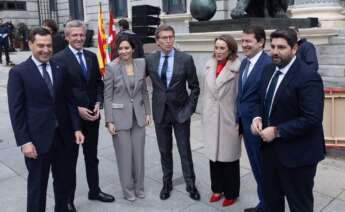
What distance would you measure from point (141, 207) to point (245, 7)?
5273mm

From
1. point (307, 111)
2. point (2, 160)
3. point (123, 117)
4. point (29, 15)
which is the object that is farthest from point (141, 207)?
point (29, 15)

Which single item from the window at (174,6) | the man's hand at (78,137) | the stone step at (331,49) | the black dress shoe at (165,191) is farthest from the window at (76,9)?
the man's hand at (78,137)

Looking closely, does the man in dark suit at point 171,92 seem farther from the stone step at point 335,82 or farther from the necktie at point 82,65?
the stone step at point 335,82

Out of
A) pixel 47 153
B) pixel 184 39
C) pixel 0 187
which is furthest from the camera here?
pixel 184 39

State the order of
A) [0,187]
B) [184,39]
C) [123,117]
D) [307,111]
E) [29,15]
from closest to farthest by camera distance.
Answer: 1. [307,111]
2. [123,117]
3. [0,187]
4. [184,39]
5. [29,15]

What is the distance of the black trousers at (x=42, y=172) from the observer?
3377mm

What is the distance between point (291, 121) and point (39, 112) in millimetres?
2096

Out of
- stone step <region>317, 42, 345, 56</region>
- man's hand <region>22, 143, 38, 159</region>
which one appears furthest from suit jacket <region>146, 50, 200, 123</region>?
stone step <region>317, 42, 345, 56</region>

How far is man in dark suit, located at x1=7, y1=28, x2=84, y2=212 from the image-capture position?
10.5 ft

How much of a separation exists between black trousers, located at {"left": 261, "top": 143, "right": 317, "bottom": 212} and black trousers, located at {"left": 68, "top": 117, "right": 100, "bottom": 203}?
1.96m

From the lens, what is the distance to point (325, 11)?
9789mm

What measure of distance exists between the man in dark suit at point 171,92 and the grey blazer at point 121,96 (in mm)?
172

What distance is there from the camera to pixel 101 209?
4230mm

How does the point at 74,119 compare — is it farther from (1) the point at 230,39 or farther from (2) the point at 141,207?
(1) the point at 230,39
